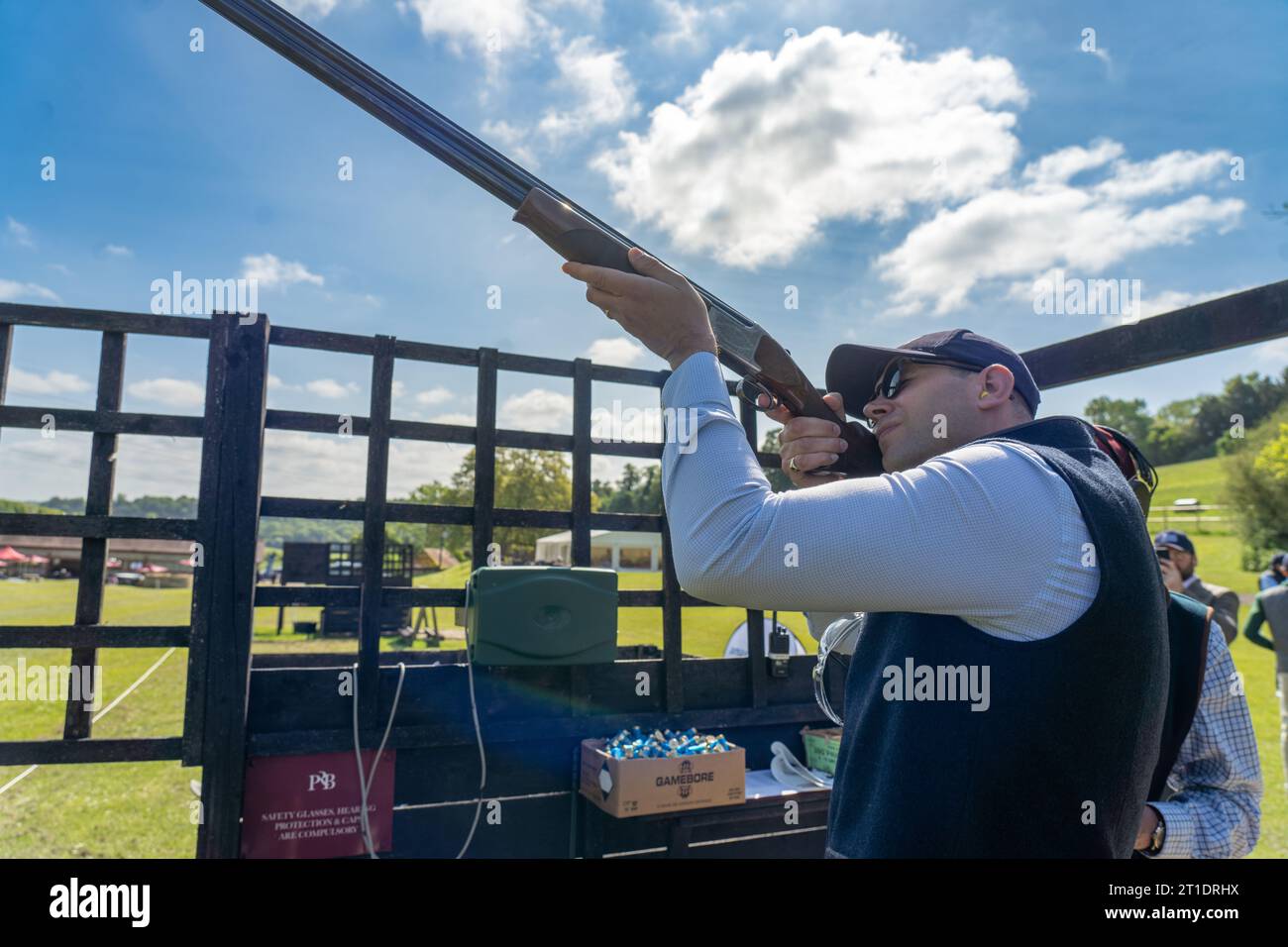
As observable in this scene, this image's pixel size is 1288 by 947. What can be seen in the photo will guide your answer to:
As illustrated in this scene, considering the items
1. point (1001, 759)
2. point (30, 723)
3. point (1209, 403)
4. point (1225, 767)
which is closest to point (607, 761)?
point (1225, 767)

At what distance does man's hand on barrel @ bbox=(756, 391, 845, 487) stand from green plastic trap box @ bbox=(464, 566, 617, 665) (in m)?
2.07

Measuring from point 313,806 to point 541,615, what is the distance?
56.7 inches

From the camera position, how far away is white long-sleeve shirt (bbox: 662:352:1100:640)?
106 cm

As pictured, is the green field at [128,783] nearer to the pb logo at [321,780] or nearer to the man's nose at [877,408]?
the pb logo at [321,780]

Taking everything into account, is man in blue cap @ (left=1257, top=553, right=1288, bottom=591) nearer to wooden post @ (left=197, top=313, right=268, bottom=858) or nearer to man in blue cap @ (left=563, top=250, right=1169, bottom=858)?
man in blue cap @ (left=563, top=250, right=1169, bottom=858)

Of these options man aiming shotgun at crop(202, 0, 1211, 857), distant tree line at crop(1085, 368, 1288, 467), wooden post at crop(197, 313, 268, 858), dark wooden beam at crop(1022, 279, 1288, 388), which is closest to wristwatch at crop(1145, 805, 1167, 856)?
man aiming shotgun at crop(202, 0, 1211, 857)

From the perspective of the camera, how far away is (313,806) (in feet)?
11.6

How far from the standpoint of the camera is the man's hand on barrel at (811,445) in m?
1.92

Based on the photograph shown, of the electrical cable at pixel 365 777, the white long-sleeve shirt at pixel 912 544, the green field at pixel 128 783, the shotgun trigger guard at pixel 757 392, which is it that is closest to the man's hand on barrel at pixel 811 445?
the shotgun trigger guard at pixel 757 392

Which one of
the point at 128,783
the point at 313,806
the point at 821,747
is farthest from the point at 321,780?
the point at 128,783

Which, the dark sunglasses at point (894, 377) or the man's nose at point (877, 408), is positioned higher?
the dark sunglasses at point (894, 377)

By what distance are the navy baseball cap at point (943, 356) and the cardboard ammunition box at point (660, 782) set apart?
8.19 ft

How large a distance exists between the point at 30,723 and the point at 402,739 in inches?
307
